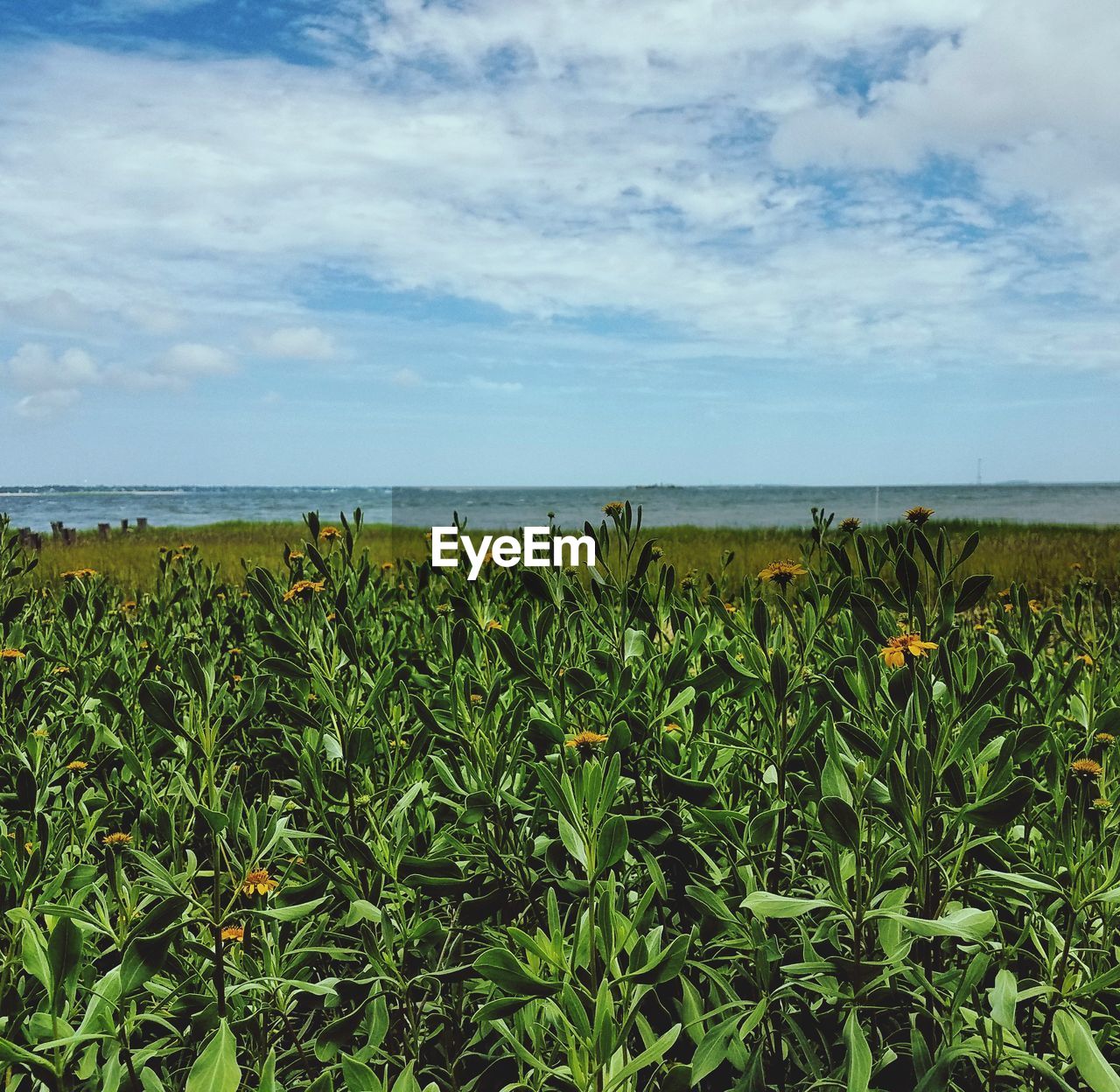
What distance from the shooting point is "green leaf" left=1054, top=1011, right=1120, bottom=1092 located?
83 cm

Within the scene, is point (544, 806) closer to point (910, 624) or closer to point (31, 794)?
point (910, 624)

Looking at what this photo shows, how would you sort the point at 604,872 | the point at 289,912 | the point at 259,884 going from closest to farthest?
the point at 289,912, the point at 604,872, the point at 259,884

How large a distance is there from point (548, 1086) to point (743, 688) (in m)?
0.65

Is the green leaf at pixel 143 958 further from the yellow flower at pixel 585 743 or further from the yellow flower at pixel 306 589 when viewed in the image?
the yellow flower at pixel 306 589

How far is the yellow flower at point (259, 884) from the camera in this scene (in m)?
1.34

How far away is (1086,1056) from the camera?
0.85 metres

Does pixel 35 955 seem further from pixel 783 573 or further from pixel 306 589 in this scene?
pixel 783 573

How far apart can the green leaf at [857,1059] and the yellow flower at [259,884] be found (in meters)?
0.85

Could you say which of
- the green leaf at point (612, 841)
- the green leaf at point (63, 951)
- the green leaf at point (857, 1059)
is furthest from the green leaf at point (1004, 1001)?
the green leaf at point (63, 951)

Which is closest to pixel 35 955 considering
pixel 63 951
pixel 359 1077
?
pixel 63 951

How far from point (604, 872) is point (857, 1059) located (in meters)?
0.38

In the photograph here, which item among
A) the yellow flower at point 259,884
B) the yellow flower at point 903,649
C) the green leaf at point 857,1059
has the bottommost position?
the yellow flower at point 259,884

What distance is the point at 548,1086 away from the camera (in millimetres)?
1059

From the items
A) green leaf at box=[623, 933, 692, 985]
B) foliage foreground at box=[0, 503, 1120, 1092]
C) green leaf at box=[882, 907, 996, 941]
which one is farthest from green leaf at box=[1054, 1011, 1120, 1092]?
green leaf at box=[623, 933, 692, 985]
